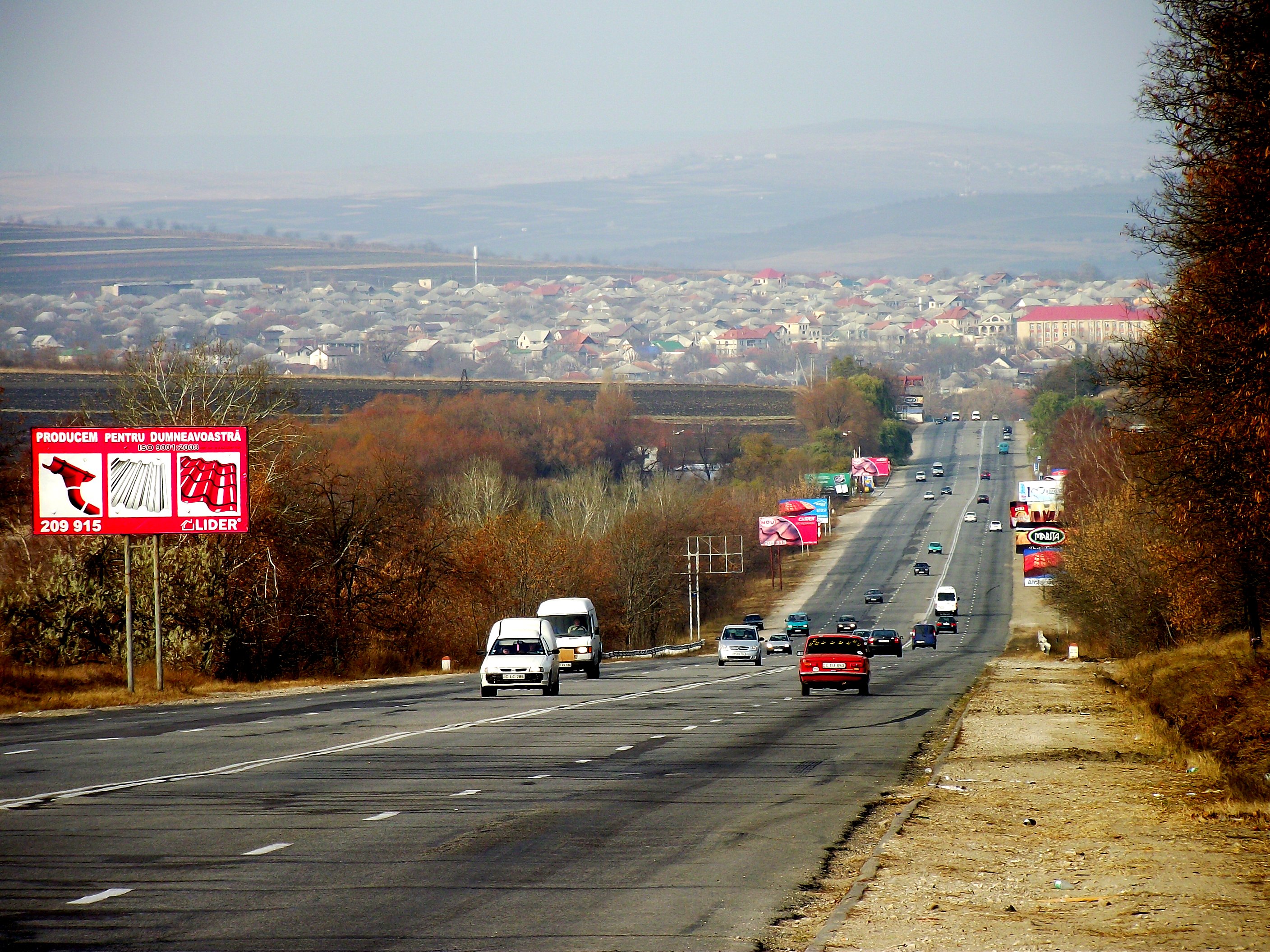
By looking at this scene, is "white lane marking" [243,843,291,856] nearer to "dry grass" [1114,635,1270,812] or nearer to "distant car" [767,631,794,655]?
"dry grass" [1114,635,1270,812]

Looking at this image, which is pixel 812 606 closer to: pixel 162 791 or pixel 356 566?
pixel 356 566

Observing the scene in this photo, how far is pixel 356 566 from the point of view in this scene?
5969cm

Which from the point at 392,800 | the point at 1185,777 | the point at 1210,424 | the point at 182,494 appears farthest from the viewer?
the point at 182,494

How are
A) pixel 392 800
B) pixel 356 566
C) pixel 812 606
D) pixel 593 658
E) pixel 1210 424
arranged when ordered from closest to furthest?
pixel 392 800
pixel 1210 424
pixel 593 658
pixel 356 566
pixel 812 606

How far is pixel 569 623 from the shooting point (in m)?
48.7

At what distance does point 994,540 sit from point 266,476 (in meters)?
99.0

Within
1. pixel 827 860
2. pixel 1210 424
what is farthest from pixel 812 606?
pixel 827 860

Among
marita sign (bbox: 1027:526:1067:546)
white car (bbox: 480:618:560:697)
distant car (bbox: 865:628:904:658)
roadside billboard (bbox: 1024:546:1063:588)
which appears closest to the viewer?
white car (bbox: 480:618:560:697)

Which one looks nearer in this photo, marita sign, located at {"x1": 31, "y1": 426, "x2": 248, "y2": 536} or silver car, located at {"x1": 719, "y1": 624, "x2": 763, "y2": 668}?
marita sign, located at {"x1": 31, "y1": 426, "x2": 248, "y2": 536}

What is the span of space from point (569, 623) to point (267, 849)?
35.7 metres

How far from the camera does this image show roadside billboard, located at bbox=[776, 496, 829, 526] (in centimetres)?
13125

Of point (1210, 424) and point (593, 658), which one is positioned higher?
point (1210, 424)

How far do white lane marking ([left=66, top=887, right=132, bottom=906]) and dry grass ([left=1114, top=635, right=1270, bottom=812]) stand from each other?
11052 millimetres

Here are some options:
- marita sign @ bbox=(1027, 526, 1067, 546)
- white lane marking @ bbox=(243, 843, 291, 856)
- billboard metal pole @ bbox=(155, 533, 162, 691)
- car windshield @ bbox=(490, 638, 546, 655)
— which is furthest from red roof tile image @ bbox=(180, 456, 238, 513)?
marita sign @ bbox=(1027, 526, 1067, 546)
